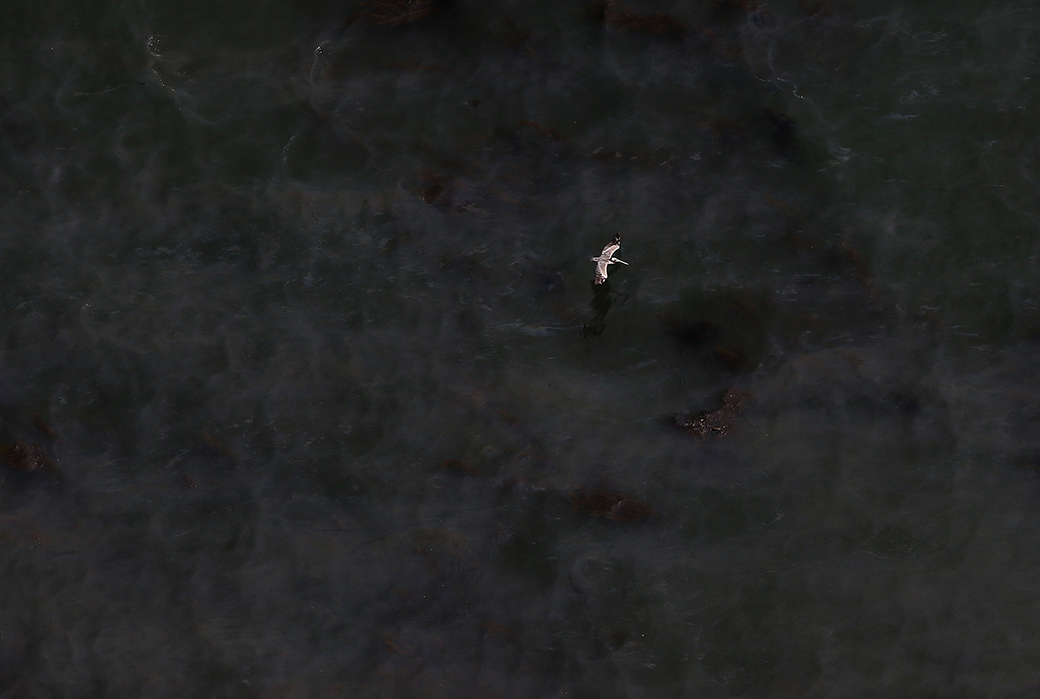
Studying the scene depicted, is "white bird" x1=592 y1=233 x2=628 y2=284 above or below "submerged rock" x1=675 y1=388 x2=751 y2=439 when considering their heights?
above

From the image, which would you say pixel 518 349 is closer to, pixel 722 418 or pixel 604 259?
pixel 604 259

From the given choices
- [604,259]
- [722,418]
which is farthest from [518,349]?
[722,418]

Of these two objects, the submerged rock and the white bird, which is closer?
the white bird

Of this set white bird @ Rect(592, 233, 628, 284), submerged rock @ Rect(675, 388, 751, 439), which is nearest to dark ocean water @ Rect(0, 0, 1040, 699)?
submerged rock @ Rect(675, 388, 751, 439)

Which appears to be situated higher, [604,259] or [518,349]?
[604,259]

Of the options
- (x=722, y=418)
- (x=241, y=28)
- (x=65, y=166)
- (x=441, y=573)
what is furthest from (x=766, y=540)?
(x=65, y=166)

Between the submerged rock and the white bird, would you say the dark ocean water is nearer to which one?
the submerged rock

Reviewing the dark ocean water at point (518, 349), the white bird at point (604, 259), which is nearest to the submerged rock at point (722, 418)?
the dark ocean water at point (518, 349)

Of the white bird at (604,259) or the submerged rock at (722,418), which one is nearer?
the white bird at (604,259)

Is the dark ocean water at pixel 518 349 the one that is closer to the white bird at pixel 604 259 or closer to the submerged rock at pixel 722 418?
the submerged rock at pixel 722 418
